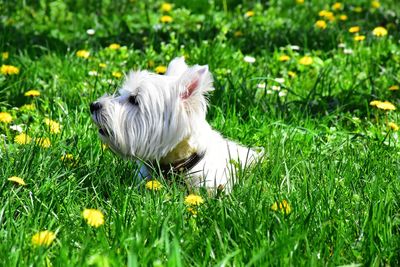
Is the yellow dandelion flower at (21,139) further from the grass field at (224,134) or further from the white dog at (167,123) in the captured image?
the white dog at (167,123)

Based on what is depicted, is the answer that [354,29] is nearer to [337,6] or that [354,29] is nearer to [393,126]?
[337,6]

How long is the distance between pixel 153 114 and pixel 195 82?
0.83ft

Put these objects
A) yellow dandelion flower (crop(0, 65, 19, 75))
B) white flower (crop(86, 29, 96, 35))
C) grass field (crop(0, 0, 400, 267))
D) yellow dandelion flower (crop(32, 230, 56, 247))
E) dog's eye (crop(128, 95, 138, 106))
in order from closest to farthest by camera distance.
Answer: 1. yellow dandelion flower (crop(32, 230, 56, 247))
2. grass field (crop(0, 0, 400, 267))
3. dog's eye (crop(128, 95, 138, 106))
4. yellow dandelion flower (crop(0, 65, 19, 75))
5. white flower (crop(86, 29, 96, 35))

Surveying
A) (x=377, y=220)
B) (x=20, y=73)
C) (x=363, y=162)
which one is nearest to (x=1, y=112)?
(x=20, y=73)

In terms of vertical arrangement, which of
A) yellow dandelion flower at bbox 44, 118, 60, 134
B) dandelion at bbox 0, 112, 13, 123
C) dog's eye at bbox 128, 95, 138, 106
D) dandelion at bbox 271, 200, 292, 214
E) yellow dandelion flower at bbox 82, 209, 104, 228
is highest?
dog's eye at bbox 128, 95, 138, 106

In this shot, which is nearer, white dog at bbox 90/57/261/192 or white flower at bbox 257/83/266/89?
white dog at bbox 90/57/261/192

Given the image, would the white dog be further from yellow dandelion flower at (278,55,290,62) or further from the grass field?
yellow dandelion flower at (278,55,290,62)

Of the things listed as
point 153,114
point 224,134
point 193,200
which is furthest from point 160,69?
point 193,200

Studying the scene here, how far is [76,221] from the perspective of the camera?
315 centimetres

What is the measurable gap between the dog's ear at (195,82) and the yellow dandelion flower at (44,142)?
0.71m

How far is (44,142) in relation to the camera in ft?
13.1

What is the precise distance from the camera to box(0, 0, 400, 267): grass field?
286 cm

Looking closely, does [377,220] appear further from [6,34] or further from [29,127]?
[6,34]

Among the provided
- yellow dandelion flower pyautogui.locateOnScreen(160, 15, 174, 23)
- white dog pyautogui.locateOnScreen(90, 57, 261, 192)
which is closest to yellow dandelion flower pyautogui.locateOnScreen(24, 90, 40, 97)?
white dog pyautogui.locateOnScreen(90, 57, 261, 192)
